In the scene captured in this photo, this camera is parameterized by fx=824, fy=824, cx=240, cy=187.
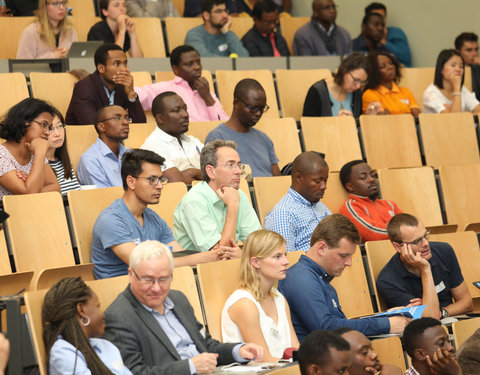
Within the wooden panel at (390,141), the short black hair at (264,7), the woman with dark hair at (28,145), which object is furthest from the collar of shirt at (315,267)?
the short black hair at (264,7)

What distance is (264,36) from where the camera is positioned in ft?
22.2

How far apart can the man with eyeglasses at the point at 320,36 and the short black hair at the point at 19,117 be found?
321 cm

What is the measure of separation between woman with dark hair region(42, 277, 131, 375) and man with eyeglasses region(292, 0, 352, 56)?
4465 mm

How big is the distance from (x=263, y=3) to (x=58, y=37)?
1.70m

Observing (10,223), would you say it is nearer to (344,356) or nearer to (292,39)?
(344,356)

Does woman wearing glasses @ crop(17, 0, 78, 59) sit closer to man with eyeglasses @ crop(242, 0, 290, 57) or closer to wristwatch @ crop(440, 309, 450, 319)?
man with eyeglasses @ crop(242, 0, 290, 57)

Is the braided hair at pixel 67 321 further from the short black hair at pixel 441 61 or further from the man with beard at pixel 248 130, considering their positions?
the short black hair at pixel 441 61

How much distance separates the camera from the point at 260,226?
13.7 ft

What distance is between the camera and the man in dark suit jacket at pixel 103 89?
4906 millimetres

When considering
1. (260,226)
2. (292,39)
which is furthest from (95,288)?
(292,39)

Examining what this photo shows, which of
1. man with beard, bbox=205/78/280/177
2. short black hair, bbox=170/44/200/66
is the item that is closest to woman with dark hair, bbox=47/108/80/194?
man with beard, bbox=205/78/280/177

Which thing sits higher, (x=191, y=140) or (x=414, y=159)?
(x=191, y=140)

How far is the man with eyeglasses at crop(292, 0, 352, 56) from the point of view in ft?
22.5

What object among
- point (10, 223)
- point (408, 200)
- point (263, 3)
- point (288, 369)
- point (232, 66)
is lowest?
point (288, 369)
